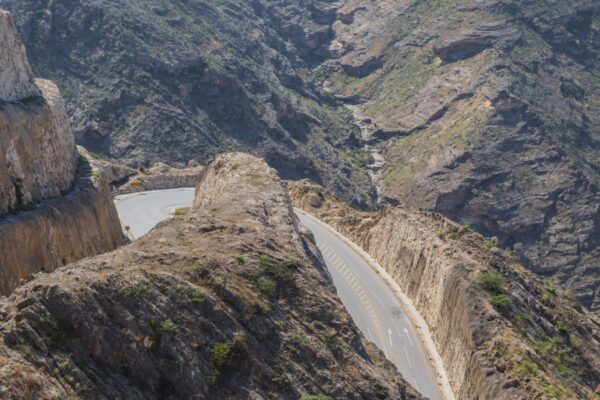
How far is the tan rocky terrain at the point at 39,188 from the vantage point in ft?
122

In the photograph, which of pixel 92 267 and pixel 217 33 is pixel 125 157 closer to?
pixel 217 33

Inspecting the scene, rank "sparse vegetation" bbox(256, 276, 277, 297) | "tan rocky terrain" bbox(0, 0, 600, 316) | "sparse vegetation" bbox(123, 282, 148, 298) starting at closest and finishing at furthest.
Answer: "sparse vegetation" bbox(123, 282, 148, 298)
"sparse vegetation" bbox(256, 276, 277, 297)
"tan rocky terrain" bbox(0, 0, 600, 316)

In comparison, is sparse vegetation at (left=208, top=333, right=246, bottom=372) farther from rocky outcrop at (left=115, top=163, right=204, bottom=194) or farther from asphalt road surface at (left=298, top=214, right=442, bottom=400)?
rocky outcrop at (left=115, top=163, right=204, bottom=194)

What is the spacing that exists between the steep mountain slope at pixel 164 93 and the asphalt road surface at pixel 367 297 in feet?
252

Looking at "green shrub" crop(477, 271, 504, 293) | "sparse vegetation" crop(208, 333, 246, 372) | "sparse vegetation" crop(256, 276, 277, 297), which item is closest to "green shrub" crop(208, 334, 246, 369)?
"sparse vegetation" crop(208, 333, 246, 372)

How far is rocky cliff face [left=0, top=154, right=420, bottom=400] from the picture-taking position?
60.5 ft

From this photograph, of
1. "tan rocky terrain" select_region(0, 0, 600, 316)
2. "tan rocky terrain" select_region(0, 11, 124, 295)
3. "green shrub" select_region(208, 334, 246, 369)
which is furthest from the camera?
"tan rocky terrain" select_region(0, 0, 600, 316)

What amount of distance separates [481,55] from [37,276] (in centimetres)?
17410

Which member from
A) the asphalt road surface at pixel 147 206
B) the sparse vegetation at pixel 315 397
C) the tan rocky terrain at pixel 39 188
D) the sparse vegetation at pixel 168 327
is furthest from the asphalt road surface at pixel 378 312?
the sparse vegetation at pixel 168 327

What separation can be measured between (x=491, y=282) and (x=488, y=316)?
2.84 m

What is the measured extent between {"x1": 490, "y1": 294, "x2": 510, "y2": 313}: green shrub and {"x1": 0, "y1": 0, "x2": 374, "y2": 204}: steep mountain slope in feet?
354

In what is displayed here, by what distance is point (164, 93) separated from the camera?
506 feet

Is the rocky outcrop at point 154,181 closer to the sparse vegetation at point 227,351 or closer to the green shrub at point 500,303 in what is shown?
the green shrub at point 500,303

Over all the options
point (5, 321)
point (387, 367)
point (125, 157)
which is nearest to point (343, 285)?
point (387, 367)
